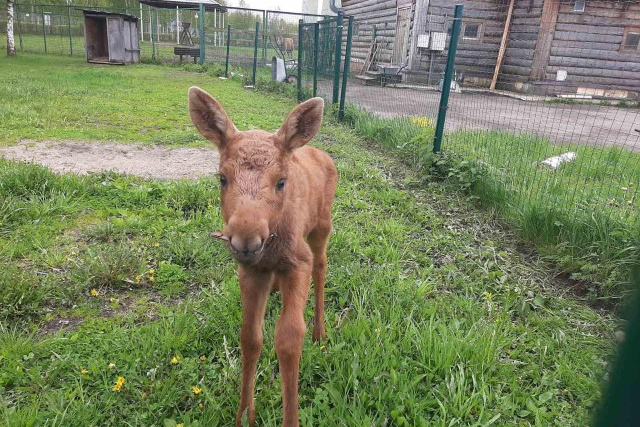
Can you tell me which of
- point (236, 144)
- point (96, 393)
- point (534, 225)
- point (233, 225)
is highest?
point (236, 144)

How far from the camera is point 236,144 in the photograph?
2.38m

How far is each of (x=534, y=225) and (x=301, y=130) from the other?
3120 millimetres

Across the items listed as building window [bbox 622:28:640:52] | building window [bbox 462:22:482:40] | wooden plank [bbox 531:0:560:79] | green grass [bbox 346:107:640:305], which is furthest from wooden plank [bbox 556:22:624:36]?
green grass [bbox 346:107:640:305]

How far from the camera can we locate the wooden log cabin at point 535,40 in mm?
16828

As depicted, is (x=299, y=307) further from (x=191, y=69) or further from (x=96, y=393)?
(x=191, y=69)

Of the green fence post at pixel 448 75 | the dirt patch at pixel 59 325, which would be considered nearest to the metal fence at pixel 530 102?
the green fence post at pixel 448 75

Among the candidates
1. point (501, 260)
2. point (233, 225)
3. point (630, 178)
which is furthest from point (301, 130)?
point (630, 178)

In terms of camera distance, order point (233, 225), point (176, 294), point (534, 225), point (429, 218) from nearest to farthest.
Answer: point (233, 225) < point (176, 294) < point (534, 225) < point (429, 218)

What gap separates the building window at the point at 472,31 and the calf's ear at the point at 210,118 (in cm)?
1793

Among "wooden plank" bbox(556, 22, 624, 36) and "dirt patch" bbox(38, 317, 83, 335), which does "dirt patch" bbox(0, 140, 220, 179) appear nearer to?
"dirt patch" bbox(38, 317, 83, 335)

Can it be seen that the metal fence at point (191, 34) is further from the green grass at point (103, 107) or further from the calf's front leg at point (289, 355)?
the calf's front leg at point (289, 355)

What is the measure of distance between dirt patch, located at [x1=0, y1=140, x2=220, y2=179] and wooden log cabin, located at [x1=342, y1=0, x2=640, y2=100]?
11.3 meters

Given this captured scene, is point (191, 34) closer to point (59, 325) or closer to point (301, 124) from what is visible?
point (59, 325)

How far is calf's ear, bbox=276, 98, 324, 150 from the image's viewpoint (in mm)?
2535
